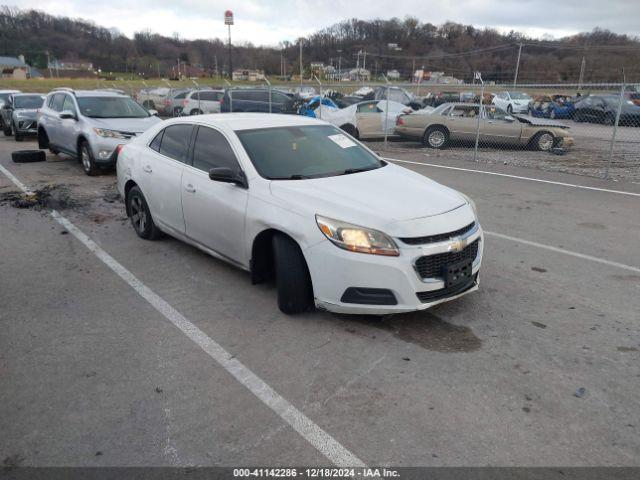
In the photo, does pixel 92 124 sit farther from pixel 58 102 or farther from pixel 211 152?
pixel 211 152

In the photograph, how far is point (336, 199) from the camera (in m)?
3.94

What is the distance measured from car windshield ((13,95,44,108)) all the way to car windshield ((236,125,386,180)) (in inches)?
612

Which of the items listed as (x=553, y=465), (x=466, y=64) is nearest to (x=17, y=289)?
(x=553, y=465)

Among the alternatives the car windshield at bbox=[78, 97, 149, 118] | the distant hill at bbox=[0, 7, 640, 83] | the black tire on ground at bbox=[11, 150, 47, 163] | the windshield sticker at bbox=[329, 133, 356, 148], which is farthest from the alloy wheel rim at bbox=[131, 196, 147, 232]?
the distant hill at bbox=[0, 7, 640, 83]

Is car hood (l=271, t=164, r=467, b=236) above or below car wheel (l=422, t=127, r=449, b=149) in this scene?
above

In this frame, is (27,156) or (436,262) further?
(27,156)

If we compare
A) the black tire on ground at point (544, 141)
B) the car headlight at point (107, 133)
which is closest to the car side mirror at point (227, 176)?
the car headlight at point (107, 133)

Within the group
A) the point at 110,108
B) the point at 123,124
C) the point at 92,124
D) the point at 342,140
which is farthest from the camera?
the point at 110,108

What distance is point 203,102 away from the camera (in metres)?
23.3

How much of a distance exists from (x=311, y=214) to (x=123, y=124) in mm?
7629

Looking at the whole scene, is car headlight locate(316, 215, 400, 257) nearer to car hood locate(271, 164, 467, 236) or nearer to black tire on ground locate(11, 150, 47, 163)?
car hood locate(271, 164, 467, 236)

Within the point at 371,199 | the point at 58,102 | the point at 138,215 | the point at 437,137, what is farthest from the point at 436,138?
the point at 371,199

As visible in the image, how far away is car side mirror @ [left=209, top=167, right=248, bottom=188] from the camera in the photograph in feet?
14.2

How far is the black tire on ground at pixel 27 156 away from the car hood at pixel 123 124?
8.56 feet
